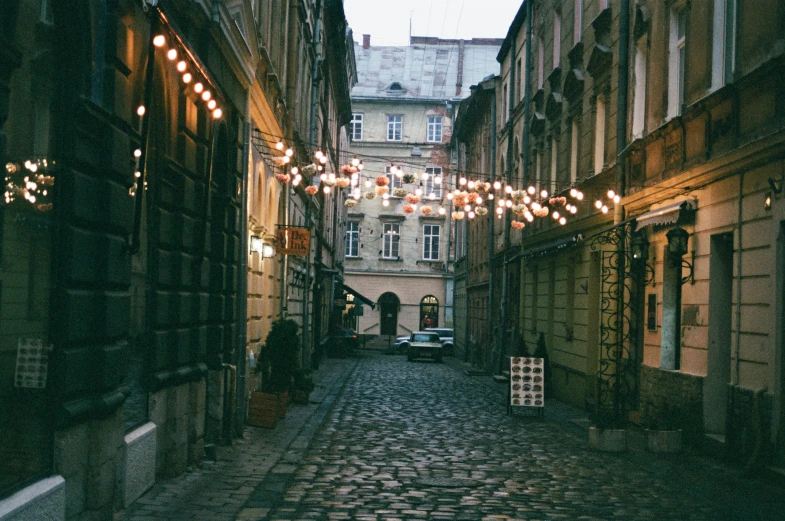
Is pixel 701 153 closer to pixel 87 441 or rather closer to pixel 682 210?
pixel 682 210

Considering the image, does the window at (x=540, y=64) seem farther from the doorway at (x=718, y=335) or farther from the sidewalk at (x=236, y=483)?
the sidewalk at (x=236, y=483)

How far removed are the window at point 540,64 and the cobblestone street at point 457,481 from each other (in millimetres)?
13608

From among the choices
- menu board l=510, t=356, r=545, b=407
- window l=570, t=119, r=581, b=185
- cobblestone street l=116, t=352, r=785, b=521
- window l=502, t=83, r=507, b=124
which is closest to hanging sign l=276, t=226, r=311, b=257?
cobblestone street l=116, t=352, r=785, b=521

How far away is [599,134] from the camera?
2109 centimetres

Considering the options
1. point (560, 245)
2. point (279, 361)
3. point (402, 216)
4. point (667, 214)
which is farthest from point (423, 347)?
point (667, 214)

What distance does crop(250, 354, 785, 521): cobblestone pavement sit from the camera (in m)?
9.27

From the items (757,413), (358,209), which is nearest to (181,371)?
(757,413)

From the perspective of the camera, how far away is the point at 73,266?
22.6 ft

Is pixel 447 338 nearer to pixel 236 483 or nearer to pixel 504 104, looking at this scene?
pixel 504 104

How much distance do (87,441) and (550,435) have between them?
32.9 ft

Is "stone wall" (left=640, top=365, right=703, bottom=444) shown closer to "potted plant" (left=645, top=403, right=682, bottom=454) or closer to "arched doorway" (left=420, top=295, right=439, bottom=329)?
"potted plant" (left=645, top=403, right=682, bottom=454)

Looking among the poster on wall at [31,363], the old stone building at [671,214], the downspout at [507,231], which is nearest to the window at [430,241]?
the downspout at [507,231]

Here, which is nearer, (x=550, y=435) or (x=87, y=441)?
(x=87, y=441)

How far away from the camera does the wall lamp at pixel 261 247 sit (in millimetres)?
16469
